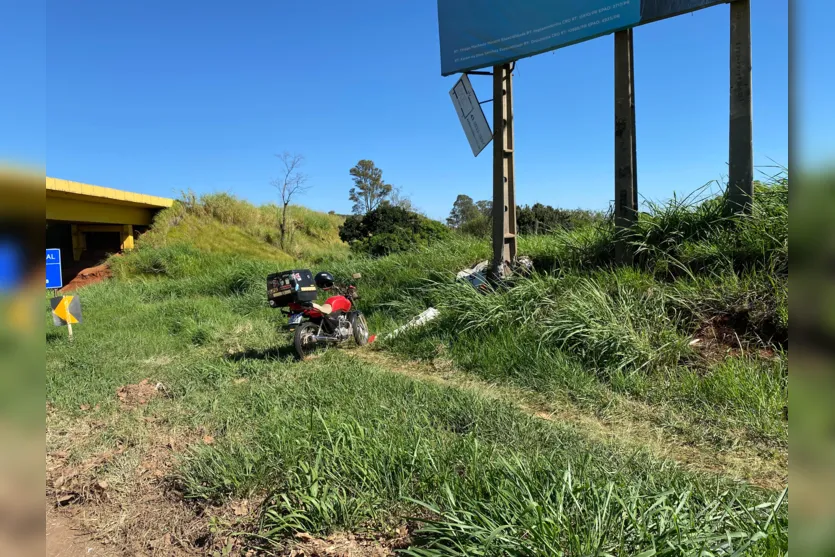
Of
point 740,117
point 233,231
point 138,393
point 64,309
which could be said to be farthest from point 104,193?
point 740,117

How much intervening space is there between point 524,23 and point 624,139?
7.10 feet

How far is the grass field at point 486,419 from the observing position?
2.25 meters

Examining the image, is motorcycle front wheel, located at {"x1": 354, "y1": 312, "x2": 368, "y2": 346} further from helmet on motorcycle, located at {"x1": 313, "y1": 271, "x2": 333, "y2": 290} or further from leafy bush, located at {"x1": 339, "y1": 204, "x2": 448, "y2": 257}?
leafy bush, located at {"x1": 339, "y1": 204, "x2": 448, "y2": 257}

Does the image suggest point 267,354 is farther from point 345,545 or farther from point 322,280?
point 345,545

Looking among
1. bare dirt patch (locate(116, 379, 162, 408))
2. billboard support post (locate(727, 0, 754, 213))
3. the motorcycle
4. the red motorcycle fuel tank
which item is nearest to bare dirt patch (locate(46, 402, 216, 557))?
bare dirt patch (locate(116, 379, 162, 408))

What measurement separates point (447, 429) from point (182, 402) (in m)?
2.55

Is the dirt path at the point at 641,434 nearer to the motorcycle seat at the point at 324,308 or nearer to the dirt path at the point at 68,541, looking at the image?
the motorcycle seat at the point at 324,308

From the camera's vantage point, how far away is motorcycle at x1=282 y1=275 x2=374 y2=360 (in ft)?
21.1

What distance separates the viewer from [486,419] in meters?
3.79

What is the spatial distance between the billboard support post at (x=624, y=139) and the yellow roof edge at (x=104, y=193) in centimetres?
1279

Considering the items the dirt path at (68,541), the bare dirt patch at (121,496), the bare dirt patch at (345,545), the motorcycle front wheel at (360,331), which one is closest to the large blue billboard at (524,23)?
the motorcycle front wheel at (360,331)

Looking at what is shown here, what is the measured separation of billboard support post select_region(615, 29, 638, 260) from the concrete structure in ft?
48.9
